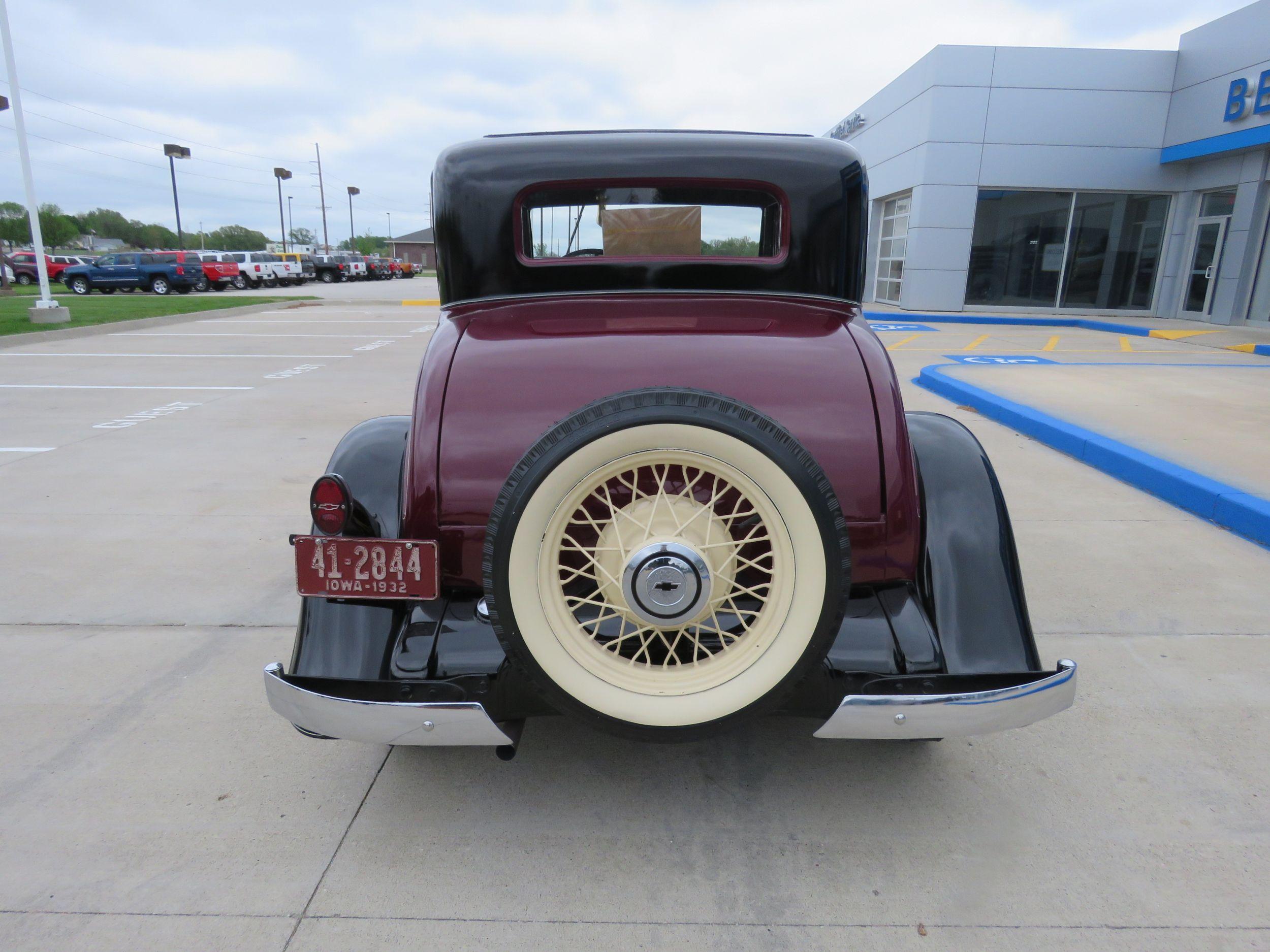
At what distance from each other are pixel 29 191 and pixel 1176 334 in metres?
22.0

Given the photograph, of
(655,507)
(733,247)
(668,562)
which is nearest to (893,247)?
(733,247)

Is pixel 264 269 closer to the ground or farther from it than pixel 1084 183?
closer to the ground

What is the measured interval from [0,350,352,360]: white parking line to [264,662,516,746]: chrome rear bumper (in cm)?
1066

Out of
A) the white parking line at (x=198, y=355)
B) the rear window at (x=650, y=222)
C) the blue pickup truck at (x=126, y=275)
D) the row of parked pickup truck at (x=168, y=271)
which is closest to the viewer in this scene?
the rear window at (x=650, y=222)

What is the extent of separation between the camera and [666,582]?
73.0 inches

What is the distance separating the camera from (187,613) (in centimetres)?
355

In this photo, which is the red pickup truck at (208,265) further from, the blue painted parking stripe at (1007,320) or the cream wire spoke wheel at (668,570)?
the cream wire spoke wheel at (668,570)

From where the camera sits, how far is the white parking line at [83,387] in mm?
8992

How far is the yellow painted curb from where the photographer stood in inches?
572

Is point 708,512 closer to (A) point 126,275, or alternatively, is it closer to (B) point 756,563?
(B) point 756,563

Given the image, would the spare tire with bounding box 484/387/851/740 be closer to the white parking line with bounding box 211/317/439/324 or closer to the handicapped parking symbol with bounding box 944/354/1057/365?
the handicapped parking symbol with bounding box 944/354/1057/365

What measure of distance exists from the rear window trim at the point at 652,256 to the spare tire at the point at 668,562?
1006 mm

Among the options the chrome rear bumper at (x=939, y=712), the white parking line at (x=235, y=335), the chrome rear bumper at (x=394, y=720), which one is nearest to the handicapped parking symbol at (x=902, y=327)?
the white parking line at (x=235, y=335)

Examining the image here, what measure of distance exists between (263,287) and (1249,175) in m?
34.7
